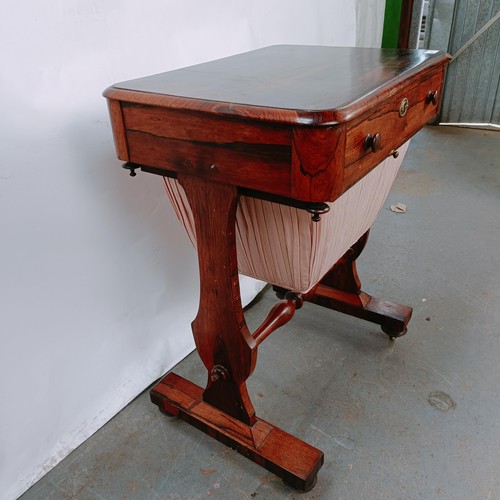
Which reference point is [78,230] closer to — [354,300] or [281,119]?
[281,119]

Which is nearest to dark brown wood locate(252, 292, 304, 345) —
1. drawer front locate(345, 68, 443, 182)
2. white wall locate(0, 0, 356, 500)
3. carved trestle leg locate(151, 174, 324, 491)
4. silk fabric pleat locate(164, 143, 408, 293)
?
carved trestle leg locate(151, 174, 324, 491)

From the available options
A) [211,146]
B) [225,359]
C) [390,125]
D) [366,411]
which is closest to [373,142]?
[390,125]

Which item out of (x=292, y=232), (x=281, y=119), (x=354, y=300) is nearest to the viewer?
(x=281, y=119)

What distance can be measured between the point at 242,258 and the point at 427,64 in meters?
0.60

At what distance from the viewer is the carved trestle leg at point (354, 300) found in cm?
161

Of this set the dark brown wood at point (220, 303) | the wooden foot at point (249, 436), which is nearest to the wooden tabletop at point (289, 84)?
the dark brown wood at point (220, 303)

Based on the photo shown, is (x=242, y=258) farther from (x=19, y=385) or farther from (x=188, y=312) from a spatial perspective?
(x=19, y=385)

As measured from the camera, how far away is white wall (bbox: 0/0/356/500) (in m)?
1.03

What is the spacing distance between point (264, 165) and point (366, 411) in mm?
893

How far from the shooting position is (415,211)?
2.54m

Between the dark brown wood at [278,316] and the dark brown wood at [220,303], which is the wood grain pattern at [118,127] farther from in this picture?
the dark brown wood at [278,316]

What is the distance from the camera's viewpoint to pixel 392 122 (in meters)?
0.92

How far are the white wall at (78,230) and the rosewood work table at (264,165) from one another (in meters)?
0.19

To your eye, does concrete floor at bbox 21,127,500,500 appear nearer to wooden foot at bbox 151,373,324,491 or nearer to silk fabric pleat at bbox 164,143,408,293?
wooden foot at bbox 151,373,324,491
